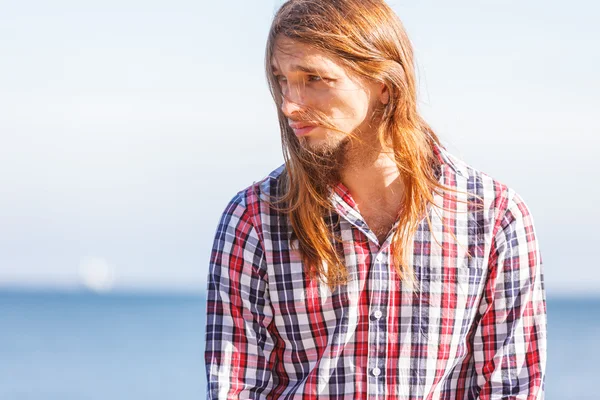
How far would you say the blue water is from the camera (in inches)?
588

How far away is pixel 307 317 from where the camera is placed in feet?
9.05

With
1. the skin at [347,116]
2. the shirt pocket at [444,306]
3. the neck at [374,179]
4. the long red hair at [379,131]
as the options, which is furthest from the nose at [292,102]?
the shirt pocket at [444,306]

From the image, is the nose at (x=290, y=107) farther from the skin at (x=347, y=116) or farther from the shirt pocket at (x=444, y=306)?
the shirt pocket at (x=444, y=306)

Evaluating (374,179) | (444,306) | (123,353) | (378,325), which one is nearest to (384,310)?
(378,325)

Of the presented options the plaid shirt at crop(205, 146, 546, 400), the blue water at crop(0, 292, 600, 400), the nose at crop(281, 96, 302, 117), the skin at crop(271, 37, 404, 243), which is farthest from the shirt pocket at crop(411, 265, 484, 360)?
the blue water at crop(0, 292, 600, 400)

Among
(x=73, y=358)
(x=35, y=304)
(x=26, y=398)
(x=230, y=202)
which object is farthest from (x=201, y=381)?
(x=35, y=304)

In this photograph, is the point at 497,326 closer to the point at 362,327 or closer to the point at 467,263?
the point at 467,263

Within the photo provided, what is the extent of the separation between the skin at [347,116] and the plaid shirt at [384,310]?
0.07m

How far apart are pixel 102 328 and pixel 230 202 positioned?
91.9 ft

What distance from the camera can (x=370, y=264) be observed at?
2.75 m

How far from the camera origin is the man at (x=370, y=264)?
2709 millimetres

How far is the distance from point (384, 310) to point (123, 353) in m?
19.8

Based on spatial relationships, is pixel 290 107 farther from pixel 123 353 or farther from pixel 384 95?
pixel 123 353

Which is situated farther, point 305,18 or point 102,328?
point 102,328
